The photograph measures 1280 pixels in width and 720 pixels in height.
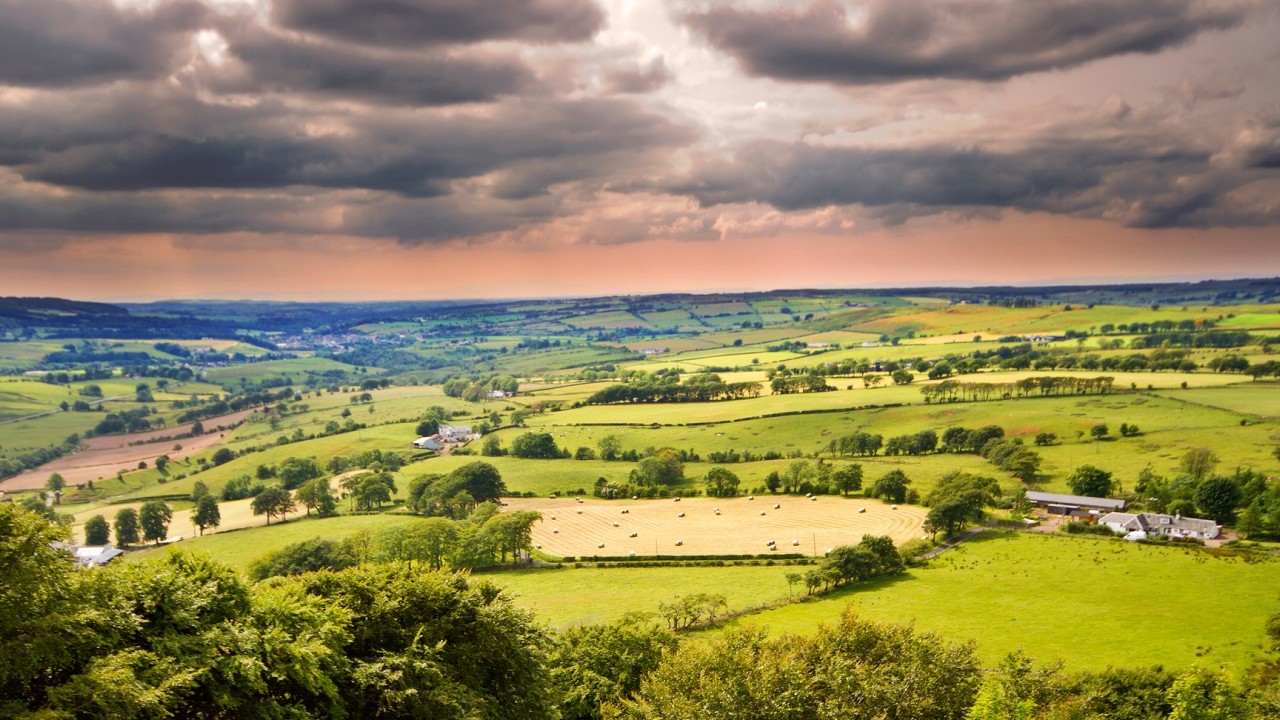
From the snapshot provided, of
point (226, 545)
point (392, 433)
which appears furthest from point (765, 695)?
point (392, 433)

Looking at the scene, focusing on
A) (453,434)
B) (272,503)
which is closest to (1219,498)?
(272,503)

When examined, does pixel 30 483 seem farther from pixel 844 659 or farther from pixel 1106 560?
pixel 1106 560

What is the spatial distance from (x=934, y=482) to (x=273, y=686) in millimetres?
98825

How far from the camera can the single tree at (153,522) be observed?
105 m

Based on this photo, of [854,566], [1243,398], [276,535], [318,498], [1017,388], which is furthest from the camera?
[1017,388]

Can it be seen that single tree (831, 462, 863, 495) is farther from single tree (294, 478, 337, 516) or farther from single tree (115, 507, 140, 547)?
single tree (115, 507, 140, 547)

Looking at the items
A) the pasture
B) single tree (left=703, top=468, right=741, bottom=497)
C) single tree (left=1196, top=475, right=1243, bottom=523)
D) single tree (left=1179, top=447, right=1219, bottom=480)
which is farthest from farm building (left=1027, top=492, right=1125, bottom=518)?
single tree (left=703, top=468, right=741, bottom=497)

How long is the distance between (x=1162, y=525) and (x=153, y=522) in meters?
142

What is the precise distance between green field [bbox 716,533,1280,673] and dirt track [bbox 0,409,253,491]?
541 feet

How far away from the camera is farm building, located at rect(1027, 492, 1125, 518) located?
303 feet

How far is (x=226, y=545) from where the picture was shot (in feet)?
320

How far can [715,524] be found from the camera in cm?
9556

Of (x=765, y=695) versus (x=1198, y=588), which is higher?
(x=765, y=695)

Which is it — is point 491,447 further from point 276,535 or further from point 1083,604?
point 1083,604
